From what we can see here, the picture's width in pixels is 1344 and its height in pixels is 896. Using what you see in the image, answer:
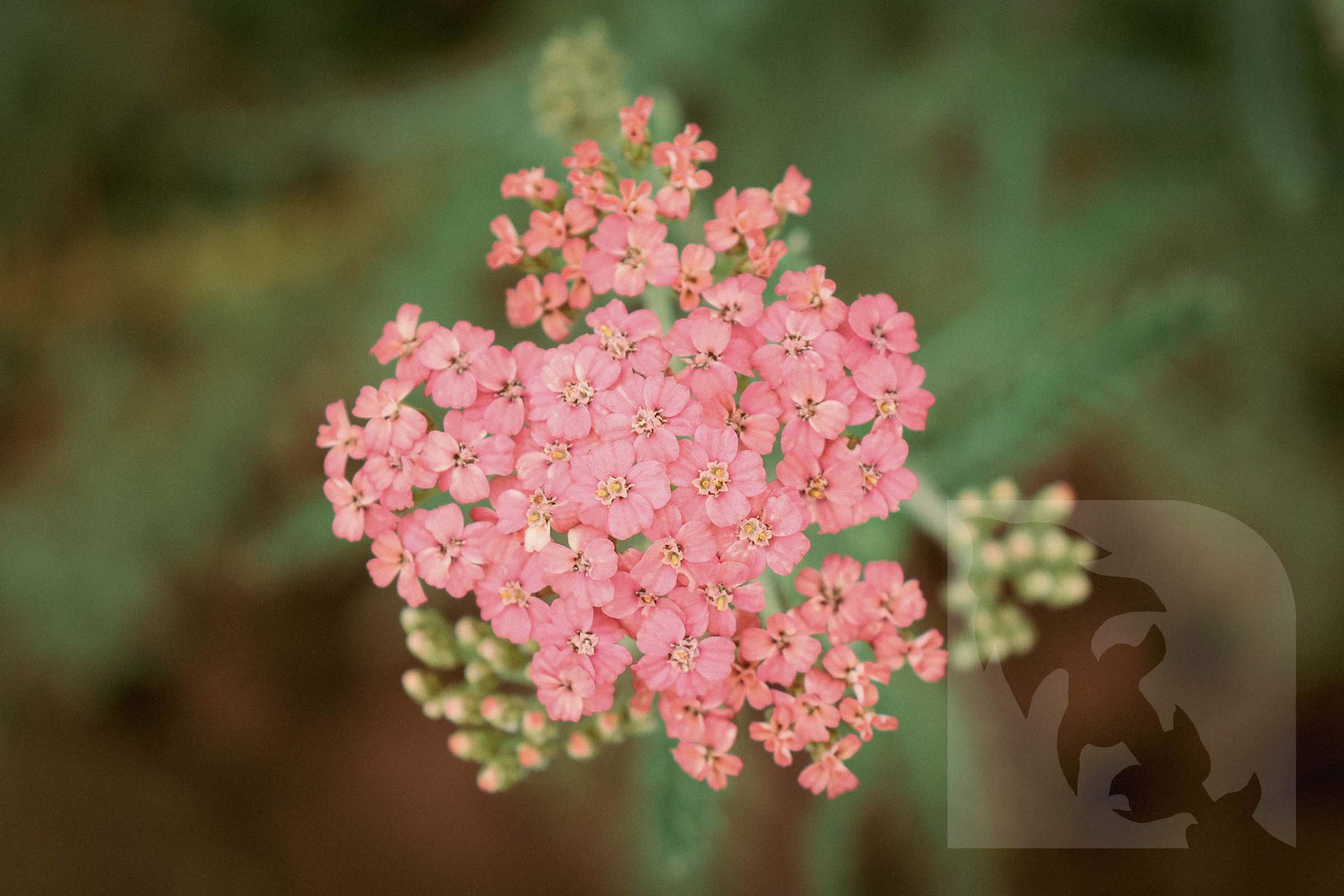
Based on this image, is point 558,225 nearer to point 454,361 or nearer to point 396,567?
point 454,361

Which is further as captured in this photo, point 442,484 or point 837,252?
point 837,252

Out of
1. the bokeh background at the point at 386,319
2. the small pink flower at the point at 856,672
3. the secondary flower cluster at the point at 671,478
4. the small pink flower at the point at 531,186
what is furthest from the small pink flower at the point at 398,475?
the bokeh background at the point at 386,319

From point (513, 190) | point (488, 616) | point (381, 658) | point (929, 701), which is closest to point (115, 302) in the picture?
point (381, 658)

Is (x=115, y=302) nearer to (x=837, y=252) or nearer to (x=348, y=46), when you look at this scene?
(x=348, y=46)

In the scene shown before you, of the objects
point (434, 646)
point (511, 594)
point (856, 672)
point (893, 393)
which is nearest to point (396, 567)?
point (511, 594)

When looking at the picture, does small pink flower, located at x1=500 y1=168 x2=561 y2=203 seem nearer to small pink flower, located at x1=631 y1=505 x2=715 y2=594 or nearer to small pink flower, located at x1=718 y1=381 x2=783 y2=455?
small pink flower, located at x1=718 y1=381 x2=783 y2=455
